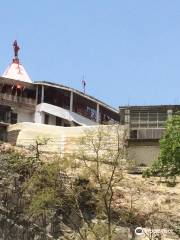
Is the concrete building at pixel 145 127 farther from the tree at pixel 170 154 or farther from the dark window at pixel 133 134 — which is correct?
the tree at pixel 170 154

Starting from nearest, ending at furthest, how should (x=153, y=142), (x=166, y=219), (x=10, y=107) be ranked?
(x=166, y=219) < (x=153, y=142) < (x=10, y=107)

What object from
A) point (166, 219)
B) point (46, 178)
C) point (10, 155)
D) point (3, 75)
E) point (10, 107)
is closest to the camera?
point (46, 178)

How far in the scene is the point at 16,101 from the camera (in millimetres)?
52375

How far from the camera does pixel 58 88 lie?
53.4m

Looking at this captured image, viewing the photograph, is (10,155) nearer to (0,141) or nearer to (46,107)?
(0,141)

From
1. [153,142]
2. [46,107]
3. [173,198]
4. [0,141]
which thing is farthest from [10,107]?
[173,198]

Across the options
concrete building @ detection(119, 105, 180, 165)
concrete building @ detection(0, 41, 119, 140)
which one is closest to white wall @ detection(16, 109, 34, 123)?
concrete building @ detection(0, 41, 119, 140)

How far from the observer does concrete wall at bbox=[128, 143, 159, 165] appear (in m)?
41.6

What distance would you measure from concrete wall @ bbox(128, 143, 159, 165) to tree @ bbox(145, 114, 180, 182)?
26.5ft

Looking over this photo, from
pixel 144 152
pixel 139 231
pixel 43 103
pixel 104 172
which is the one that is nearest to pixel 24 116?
pixel 43 103

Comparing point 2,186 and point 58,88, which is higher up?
point 58,88

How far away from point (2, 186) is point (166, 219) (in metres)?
8.55

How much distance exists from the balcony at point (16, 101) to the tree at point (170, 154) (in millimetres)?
20757

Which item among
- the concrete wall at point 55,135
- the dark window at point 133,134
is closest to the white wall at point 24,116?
the concrete wall at point 55,135
